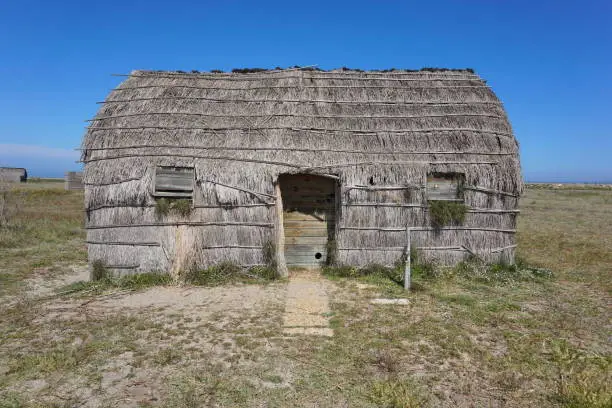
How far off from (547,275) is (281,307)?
7.16 metres

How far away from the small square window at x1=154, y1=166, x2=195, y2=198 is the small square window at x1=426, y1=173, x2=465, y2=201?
19.8ft

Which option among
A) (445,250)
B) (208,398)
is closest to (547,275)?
(445,250)

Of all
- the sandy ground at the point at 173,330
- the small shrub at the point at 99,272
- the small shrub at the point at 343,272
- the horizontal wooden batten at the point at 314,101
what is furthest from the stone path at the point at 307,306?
the horizontal wooden batten at the point at 314,101

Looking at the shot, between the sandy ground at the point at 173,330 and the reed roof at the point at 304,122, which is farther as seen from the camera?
the reed roof at the point at 304,122

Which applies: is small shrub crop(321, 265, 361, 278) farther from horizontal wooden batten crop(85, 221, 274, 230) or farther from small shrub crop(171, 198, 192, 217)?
small shrub crop(171, 198, 192, 217)

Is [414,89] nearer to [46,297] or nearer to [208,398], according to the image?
[208,398]

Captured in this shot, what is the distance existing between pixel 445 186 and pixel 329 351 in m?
5.98

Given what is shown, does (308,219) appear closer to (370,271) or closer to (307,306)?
(370,271)

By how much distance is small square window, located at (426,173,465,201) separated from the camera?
10.5 m

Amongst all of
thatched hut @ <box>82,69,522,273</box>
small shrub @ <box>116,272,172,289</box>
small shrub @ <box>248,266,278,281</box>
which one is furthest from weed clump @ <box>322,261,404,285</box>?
small shrub @ <box>116,272,172,289</box>

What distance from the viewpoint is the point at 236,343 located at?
663 centimetres

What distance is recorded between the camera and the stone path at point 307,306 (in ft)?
23.7

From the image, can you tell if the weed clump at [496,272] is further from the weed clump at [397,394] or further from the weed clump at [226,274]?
the weed clump at [397,394]

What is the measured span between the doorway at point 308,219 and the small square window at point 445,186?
254cm
